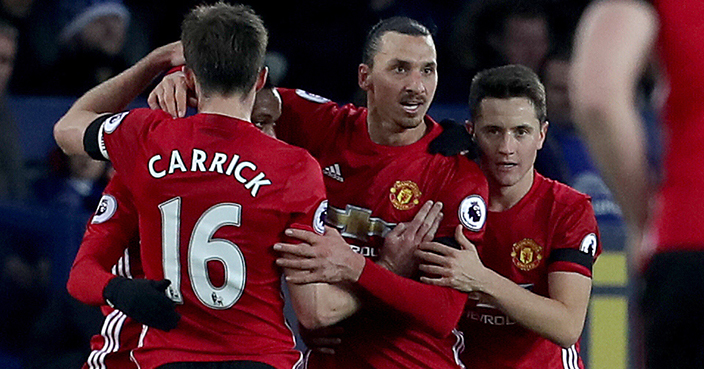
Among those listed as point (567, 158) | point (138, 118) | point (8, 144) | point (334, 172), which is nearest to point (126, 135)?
point (138, 118)

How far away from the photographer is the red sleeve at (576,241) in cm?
355

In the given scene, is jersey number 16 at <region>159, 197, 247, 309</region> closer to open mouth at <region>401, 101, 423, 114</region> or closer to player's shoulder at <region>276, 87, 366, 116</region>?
open mouth at <region>401, 101, 423, 114</region>

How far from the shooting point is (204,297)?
290cm

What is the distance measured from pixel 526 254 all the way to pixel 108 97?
1.48 m

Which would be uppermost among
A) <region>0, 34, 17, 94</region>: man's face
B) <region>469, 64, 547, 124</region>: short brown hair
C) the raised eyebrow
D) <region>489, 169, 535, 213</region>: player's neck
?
<region>0, 34, 17, 94</region>: man's face

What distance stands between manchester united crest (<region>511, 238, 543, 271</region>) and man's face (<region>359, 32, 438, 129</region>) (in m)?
0.55

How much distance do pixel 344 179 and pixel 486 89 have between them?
22.7 inches

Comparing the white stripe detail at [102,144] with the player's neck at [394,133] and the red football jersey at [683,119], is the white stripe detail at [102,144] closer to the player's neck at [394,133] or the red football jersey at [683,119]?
the player's neck at [394,133]

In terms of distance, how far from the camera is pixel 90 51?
6.75 m

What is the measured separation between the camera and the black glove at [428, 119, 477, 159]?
3539mm

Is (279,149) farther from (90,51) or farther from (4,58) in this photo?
(90,51)

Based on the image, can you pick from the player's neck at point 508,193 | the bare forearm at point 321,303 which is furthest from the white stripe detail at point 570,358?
the bare forearm at point 321,303

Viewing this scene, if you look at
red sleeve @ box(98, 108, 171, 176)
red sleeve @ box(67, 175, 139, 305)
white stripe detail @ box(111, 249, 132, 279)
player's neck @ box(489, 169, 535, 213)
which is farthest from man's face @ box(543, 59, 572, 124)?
red sleeve @ box(98, 108, 171, 176)

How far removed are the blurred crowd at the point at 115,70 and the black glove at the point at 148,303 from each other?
2056 millimetres
